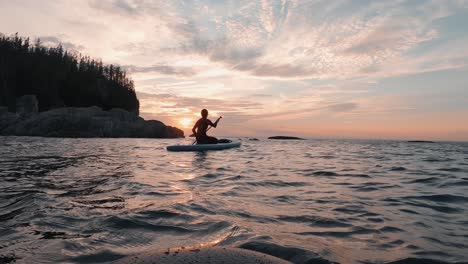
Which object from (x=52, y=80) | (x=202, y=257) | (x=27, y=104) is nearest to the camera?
(x=202, y=257)

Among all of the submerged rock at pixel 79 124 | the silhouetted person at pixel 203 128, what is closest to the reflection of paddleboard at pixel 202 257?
the silhouetted person at pixel 203 128

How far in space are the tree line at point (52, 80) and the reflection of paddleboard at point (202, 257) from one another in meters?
62.3

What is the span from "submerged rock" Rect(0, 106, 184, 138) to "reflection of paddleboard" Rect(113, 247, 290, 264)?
4777cm

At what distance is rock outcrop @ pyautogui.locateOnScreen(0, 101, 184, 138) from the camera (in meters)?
44.3

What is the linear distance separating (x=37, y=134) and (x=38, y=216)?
45.8 meters

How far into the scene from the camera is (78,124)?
47.6 meters

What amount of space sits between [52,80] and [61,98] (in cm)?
444

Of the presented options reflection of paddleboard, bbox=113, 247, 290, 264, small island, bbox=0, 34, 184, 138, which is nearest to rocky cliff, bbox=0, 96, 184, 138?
small island, bbox=0, 34, 184, 138

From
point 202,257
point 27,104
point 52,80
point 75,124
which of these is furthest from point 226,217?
point 52,80

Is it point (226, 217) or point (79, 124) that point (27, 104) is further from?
point (226, 217)

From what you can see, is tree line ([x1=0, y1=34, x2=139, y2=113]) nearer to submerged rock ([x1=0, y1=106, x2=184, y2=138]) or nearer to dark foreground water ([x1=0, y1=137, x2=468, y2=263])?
submerged rock ([x1=0, y1=106, x2=184, y2=138])

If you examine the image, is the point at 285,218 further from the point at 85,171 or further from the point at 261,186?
the point at 85,171

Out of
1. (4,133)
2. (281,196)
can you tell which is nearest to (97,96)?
(4,133)

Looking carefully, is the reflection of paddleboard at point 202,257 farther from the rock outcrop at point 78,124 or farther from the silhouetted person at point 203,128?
the rock outcrop at point 78,124
